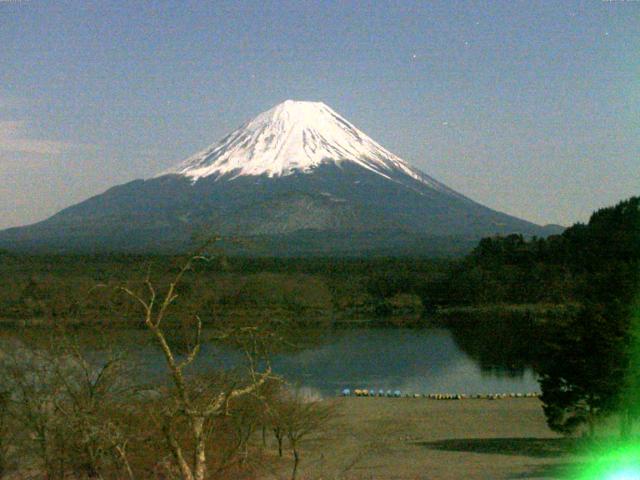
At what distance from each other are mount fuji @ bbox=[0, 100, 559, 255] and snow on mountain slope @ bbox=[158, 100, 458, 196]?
0.14 metres

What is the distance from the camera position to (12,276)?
165 feet

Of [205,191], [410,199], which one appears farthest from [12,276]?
[410,199]

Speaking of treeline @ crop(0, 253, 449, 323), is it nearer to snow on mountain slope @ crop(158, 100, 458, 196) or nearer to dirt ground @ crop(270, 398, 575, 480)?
dirt ground @ crop(270, 398, 575, 480)

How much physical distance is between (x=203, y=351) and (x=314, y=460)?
381 inches

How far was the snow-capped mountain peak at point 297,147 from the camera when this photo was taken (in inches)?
4980

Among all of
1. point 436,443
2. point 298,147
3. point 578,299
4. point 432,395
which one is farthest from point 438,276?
point 298,147

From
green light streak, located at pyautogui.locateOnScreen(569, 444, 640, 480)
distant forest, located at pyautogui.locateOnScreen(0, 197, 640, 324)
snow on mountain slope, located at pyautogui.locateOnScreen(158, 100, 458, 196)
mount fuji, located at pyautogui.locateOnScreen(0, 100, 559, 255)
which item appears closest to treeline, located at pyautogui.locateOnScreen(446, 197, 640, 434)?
distant forest, located at pyautogui.locateOnScreen(0, 197, 640, 324)

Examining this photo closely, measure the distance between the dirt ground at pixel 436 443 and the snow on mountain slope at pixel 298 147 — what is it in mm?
102560

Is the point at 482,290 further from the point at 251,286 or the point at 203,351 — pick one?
the point at 203,351

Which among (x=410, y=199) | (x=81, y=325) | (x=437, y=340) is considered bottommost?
(x=437, y=340)

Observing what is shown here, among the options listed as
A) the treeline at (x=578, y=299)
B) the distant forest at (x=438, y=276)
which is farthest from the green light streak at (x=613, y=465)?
the distant forest at (x=438, y=276)

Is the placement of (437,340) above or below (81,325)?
below

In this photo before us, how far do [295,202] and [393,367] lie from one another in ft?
269

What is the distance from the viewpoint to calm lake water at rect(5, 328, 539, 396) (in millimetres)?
26812
